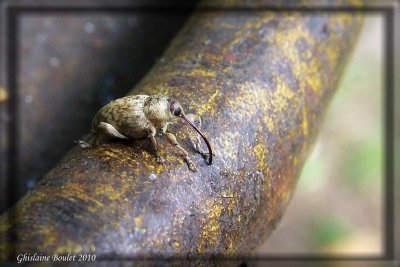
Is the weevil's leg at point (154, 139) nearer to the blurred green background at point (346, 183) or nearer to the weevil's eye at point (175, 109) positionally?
the weevil's eye at point (175, 109)

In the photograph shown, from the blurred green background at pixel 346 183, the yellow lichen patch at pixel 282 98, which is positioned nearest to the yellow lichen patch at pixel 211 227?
the yellow lichen patch at pixel 282 98

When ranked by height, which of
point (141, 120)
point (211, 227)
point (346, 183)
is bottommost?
point (346, 183)

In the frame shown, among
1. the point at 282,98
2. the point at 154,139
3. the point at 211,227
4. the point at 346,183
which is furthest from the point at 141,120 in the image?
the point at 346,183

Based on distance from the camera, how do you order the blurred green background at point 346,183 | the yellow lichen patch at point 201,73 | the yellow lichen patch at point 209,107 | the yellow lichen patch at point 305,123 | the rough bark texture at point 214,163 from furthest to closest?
the blurred green background at point 346,183, the yellow lichen patch at point 305,123, the yellow lichen patch at point 201,73, the yellow lichen patch at point 209,107, the rough bark texture at point 214,163

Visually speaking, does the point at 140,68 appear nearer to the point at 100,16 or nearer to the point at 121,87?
the point at 121,87

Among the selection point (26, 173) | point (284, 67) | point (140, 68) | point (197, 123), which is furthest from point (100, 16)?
point (197, 123)

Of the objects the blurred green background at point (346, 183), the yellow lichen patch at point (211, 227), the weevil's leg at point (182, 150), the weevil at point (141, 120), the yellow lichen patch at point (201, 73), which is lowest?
the blurred green background at point (346, 183)

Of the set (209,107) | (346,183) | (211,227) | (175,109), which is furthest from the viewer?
(346,183)

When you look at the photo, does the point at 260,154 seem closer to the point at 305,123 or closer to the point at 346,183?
the point at 305,123

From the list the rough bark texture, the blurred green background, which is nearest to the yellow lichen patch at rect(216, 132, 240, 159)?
the rough bark texture
